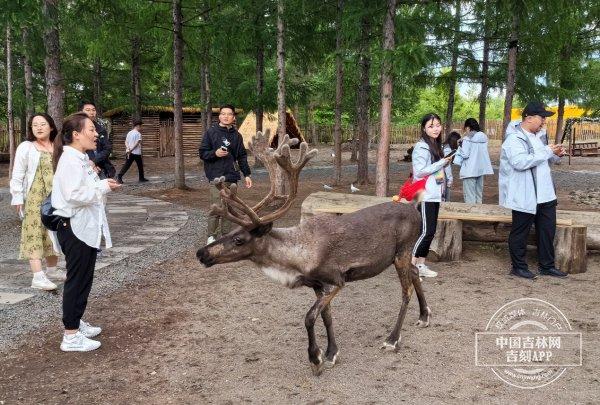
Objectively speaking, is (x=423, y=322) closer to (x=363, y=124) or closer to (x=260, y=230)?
(x=260, y=230)

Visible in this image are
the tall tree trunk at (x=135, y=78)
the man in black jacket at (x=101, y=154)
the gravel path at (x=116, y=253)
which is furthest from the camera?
the tall tree trunk at (x=135, y=78)

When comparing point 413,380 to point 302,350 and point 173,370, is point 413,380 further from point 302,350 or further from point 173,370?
point 173,370

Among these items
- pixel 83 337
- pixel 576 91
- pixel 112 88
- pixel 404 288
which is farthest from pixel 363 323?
pixel 112 88

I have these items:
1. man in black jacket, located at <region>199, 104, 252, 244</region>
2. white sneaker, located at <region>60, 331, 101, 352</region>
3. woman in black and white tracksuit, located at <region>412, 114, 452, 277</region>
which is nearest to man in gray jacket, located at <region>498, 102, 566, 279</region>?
woman in black and white tracksuit, located at <region>412, 114, 452, 277</region>

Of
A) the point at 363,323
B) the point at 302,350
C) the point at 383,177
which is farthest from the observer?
the point at 383,177

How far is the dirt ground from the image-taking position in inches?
151

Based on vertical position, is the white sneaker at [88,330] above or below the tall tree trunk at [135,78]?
below

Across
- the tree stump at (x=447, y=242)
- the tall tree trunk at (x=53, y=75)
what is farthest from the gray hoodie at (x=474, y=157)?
the tall tree trunk at (x=53, y=75)

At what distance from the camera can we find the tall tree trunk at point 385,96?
30.6ft

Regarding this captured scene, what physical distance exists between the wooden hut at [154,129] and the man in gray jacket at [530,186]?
24513 mm

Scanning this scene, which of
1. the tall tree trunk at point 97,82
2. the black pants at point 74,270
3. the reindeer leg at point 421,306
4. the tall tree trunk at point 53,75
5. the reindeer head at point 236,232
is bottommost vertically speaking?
the reindeer leg at point 421,306

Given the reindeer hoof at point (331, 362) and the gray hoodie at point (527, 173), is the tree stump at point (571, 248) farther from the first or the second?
the reindeer hoof at point (331, 362)

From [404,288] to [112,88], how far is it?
26695 mm

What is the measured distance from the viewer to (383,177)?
10.2m
